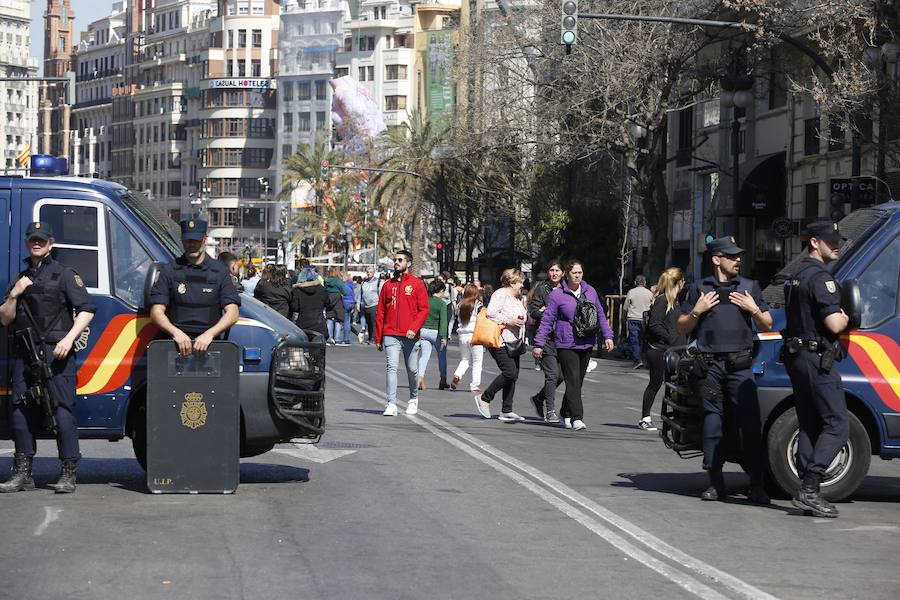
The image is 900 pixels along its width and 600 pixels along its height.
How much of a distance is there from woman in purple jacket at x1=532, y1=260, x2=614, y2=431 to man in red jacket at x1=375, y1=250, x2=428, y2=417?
1.76m

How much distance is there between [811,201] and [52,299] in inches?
1290

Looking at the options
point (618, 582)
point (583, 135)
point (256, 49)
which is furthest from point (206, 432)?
point (256, 49)

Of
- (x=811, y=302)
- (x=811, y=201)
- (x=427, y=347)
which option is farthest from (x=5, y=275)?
(x=811, y=201)

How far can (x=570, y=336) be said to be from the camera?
58.8ft

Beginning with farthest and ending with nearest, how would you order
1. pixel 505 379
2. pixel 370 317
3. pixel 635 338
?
pixel 370 317 < pixel 635 338 < pixel 505 379

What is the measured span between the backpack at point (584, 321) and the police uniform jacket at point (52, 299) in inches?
280

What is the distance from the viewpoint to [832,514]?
36.5 ft

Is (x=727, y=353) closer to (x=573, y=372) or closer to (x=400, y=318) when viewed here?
(x=573, y=372)

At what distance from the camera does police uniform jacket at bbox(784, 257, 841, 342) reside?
36.7 feet

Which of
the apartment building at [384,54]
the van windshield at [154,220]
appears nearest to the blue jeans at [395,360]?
the van windshield at [154,220]

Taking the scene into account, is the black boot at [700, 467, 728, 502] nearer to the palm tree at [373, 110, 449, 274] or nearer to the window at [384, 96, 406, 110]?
the palm tree at [373, 110, 449, 274]

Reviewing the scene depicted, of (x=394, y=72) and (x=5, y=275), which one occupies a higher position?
(x=394, y=72)

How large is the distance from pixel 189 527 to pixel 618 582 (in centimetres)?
282

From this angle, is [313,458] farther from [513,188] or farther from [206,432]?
[513,188]
